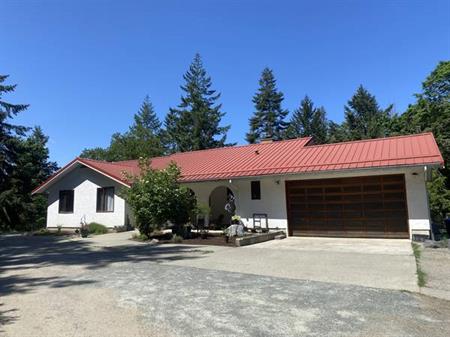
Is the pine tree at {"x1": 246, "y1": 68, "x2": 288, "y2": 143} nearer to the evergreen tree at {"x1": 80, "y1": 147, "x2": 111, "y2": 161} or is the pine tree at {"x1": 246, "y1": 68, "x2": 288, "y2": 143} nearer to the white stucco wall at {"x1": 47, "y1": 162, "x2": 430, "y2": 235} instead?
the evergreen tree at {"x1": 80, "y1": 147, "x2": 111, "y2": 161}

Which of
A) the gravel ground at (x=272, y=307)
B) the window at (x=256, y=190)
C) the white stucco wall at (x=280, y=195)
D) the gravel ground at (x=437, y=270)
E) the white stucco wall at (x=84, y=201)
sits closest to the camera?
the gravel ground at (x=272, y=307)

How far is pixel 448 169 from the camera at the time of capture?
24453 mm

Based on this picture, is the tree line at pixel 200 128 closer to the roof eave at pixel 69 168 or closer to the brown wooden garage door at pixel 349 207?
the roof eave at pixel 69 168

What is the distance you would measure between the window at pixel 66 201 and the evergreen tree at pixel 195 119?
22826mm

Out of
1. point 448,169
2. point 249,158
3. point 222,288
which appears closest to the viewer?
point 222,288

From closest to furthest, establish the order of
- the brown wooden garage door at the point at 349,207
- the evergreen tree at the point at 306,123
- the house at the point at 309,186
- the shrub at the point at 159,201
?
the house at the point at 309,186, the brown wooden garage door at the point at 349,207, the shrub at the point at 159,201, the evergreen tree at the point at 306,123

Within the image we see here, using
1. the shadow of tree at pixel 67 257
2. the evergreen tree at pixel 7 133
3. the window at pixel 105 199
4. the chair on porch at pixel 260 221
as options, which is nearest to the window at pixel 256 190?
the chair on porch at pixel 260 221

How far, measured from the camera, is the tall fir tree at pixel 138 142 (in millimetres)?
46344

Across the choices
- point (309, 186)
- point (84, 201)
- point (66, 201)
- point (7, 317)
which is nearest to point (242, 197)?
point (309, 186)

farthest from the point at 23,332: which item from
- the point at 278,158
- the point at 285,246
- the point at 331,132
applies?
the point at 331,132

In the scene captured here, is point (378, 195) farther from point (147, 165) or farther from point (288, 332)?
point (288, 332)

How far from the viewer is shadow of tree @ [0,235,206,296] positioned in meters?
7.40

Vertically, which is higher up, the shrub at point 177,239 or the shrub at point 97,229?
the shrub at point 97,229

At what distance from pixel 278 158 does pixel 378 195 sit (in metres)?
5.21
